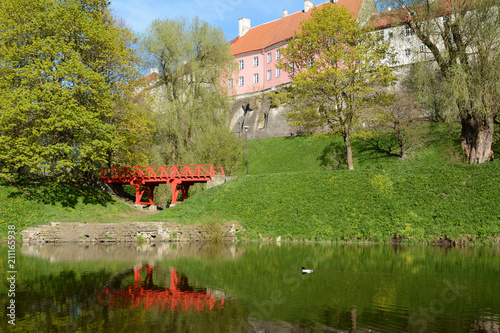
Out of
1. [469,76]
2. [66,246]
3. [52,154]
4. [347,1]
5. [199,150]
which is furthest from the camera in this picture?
[347,1]

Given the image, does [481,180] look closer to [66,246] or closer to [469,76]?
[469,76]

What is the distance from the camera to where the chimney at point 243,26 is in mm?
73162

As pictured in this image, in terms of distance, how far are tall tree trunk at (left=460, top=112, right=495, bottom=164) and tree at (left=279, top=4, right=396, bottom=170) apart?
543 centimetres

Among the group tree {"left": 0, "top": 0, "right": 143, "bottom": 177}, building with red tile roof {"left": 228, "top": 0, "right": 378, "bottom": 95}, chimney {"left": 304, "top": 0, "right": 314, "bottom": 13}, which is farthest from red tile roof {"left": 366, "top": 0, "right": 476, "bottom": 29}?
chimney {"left": 304, "top": 0, "right": 314, "bottom": 13}

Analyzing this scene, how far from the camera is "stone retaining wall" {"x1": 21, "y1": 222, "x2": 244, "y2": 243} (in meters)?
22.5

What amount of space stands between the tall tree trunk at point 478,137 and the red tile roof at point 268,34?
3889 cm

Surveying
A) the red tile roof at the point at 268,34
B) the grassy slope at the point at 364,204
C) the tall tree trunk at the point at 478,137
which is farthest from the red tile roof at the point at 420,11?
the red tile roof at the point at 268,34

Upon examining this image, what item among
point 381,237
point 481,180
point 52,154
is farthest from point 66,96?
point 481,180

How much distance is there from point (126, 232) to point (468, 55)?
20.6m

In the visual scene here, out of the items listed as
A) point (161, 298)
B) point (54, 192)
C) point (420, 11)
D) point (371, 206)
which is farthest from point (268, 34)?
point (161, 298)

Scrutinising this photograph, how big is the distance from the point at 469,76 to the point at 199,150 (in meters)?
19.5

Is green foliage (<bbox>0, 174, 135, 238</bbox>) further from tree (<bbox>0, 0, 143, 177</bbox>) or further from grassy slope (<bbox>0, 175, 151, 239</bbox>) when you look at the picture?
tree (<bbox>0, 0, 143, 177</bbox>)

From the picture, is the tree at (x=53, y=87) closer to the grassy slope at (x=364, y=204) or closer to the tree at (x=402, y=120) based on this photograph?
the grassy slope at (x=364, y=204)

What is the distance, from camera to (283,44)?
59688 millimetres
